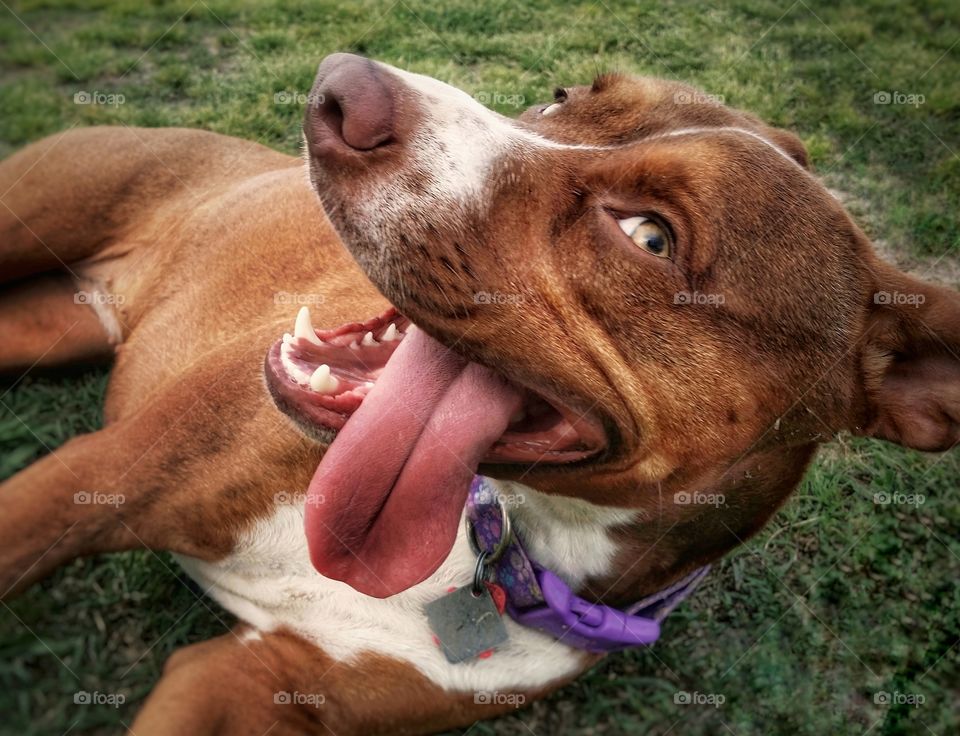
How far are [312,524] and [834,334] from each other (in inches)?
70.6

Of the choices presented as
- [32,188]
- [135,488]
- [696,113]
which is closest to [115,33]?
[32,188]

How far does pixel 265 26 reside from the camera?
678 cm

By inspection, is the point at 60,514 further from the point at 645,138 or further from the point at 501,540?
the point at 645,138

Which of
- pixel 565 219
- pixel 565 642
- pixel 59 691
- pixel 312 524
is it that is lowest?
pixel 59 691

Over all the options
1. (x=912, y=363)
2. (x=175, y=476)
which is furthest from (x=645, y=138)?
(x=175, y=476)

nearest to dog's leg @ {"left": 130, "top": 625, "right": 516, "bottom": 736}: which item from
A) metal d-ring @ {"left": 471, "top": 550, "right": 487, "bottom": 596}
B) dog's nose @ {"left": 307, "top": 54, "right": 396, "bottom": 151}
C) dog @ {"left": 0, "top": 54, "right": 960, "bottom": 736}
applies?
dog @ {"left": 0, "top": 54, "right": 960, "bottom": 736}

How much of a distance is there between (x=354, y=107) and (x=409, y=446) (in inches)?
39.2

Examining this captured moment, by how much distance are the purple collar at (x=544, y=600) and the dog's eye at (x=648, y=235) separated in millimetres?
1028

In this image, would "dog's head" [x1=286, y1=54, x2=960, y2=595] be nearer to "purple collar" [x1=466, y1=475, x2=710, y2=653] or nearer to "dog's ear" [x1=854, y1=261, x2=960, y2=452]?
"dog's ear" [x1=854, y1=261, x2=960, y2=452]

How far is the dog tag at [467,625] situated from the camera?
10.2 ft

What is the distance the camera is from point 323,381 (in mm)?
2596

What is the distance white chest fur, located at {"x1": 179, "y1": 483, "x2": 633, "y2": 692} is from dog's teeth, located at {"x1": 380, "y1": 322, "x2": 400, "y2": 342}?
0.69m

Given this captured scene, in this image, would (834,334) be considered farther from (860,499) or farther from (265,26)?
(265,26)

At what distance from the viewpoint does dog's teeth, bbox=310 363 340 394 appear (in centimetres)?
259
